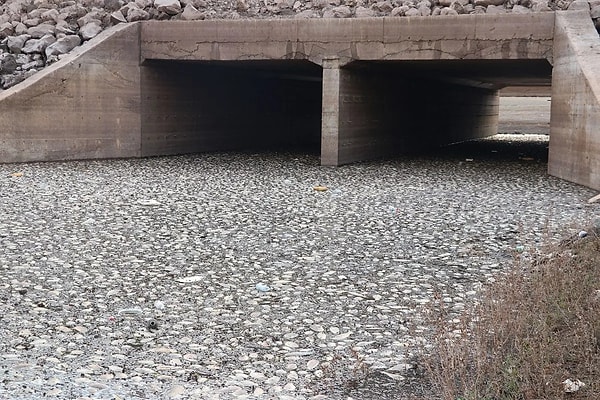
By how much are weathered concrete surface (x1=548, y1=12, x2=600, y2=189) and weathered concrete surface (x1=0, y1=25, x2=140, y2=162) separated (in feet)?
30.6

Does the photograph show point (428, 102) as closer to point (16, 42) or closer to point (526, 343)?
point (16, 42)

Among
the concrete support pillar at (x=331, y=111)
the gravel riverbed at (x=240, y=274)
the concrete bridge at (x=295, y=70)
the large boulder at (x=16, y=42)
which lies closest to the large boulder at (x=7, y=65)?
the large boulder at (x=16, y=42)

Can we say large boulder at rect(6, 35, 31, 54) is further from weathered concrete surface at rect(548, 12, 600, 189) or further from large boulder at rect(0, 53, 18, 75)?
weathered concrete surface at rect(548, 12, 600, 189)

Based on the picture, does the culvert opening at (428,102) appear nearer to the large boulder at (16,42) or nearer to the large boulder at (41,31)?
the large boulder at (41,31)

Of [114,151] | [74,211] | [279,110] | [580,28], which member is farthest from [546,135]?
[74,211]

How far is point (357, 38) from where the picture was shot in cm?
1605

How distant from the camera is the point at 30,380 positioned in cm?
439

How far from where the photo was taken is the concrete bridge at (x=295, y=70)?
14719 millimetres

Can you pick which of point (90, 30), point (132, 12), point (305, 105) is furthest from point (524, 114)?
point (90, 30)

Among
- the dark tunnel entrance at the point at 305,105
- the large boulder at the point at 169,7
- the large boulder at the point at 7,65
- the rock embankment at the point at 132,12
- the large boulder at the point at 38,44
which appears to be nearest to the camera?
the rock embankment at the point at 132,12

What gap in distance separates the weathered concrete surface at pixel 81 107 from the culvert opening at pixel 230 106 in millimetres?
473

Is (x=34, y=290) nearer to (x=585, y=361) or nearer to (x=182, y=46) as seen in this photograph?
(x=585, y=361)

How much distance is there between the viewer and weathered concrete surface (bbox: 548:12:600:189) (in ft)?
43.0

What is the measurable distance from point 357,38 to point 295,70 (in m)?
5.62
